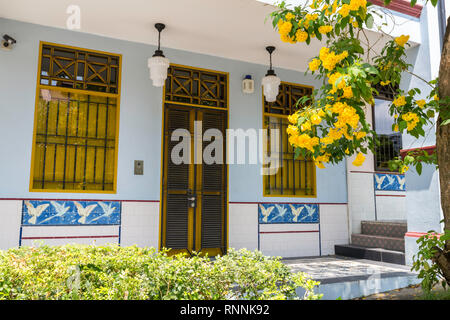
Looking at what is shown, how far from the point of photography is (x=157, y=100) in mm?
5398

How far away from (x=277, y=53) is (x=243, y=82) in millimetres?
683

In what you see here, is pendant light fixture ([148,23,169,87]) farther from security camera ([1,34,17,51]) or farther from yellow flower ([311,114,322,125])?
yellow flower ([311,114,322,125])

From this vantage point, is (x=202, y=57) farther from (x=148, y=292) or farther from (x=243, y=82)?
(x=148, y=292)

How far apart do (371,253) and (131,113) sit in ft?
13.5

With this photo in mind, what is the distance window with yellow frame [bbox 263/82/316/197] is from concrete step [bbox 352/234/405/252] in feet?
3.47

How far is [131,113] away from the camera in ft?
17.2

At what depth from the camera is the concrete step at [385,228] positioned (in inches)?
227

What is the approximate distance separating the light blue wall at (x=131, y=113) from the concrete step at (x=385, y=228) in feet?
2.05

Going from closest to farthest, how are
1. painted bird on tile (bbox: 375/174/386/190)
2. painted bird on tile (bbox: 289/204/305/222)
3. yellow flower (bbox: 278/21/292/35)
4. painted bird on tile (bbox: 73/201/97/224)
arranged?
yellow flower (bbox: 278/21/292/35), painted bird on tile (bbox: 73/201/97/224), painted bird on tile (bbox: 289/204/305/222), painted bird on tile (bbox: 375/174/386/190)

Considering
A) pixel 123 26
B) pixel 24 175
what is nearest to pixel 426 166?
pixel 123 26

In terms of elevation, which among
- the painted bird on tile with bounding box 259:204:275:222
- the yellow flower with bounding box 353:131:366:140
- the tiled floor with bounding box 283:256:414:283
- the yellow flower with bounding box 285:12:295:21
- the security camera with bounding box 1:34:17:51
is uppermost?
the security camera with bounding box 1:34:17:51

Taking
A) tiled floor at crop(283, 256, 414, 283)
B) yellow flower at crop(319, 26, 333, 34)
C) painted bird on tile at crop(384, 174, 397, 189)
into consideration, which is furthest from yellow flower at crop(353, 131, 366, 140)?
painted bird on tile at crop(384, 174, 397, 189)

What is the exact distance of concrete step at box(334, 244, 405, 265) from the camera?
523 centimetres
